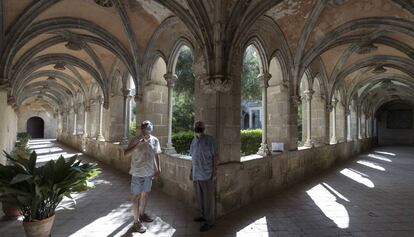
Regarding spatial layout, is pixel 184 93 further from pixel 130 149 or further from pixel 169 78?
pixel 130 149

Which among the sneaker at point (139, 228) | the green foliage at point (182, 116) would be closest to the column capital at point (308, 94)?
the sneaker at point (139, 228)

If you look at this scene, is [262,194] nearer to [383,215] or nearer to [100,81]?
[383,215]

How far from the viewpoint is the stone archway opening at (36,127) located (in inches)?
833

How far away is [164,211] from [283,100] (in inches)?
129

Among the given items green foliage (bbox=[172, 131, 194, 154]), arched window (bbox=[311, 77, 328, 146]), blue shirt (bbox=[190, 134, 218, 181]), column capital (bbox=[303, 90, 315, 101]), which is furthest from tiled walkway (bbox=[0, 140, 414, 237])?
green foliage (bbox=[172, 131, 194, 154])

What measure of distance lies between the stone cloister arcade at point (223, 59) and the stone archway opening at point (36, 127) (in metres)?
17.0

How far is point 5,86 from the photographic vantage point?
457cm

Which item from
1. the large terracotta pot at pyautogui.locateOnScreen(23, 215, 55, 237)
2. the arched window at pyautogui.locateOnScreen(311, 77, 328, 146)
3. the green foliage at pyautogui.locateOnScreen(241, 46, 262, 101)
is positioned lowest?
the large terracotta pot at pyautogui.locateOnScreen(23, 215, 55, 237)

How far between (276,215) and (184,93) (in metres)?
7.56

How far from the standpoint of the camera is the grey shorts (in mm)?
2691

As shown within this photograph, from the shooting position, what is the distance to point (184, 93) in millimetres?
10133

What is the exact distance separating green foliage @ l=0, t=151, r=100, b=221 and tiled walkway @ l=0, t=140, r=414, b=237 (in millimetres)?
754

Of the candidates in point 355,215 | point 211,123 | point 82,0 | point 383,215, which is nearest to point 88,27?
point 82,0

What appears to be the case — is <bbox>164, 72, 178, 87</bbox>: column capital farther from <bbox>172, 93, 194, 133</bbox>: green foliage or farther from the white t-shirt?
<bbox>172, 93, 194, 133</bbox>: green foliage
